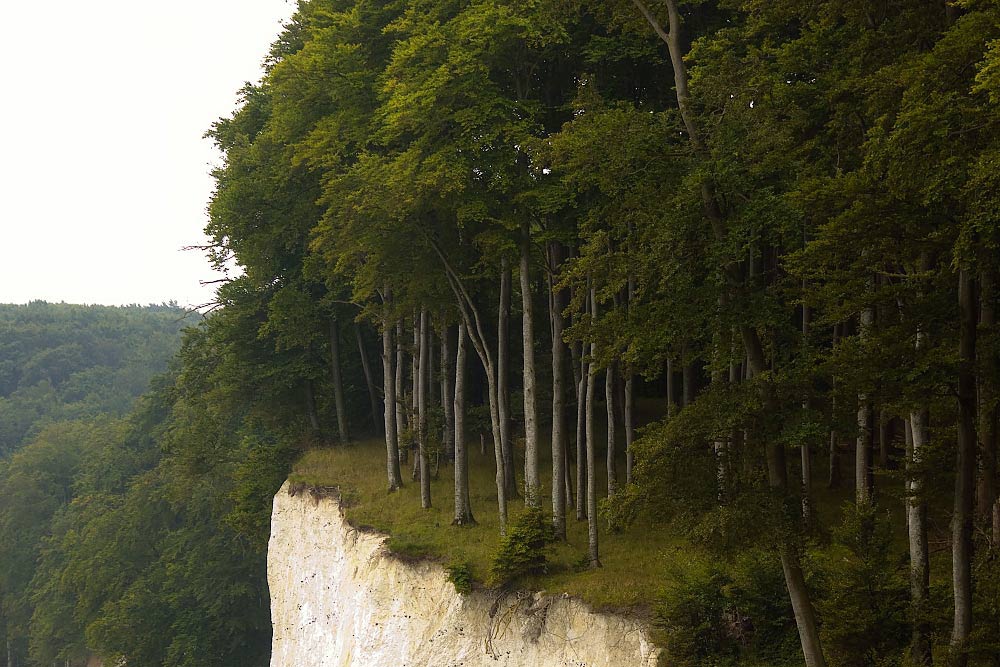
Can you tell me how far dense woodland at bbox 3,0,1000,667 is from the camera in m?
9.41

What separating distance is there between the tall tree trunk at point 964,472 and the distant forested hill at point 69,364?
107m

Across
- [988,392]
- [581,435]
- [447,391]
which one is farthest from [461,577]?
[988,392]

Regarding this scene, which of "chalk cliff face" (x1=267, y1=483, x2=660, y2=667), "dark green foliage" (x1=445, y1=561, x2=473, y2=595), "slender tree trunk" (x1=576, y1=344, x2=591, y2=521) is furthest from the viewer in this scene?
"slender tree trunk" (x1=576, y1=344, x2=591, y2=521)

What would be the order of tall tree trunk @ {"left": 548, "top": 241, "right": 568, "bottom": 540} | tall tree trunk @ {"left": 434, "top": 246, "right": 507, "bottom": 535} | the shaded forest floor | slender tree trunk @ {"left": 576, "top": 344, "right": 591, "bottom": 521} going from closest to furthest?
1. the shaded forest floor
2. tall tree trunk @ {"left": 548, "top": 241, "right": 568, "bottom": 540}
3. slender tree trunk @ {"left": 576, "top": 344, "right": 591, "bottom": 521}
4. tall tree trunk @ {"left": 434, "top": 246, "right": 507, "bottom": 535}

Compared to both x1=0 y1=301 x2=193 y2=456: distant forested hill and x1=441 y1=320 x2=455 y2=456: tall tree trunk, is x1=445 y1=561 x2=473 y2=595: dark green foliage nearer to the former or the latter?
x1=441 y1=320 x2=455 y2=456: tall tree trunk

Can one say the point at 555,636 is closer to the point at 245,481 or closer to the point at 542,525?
the point at 542,525

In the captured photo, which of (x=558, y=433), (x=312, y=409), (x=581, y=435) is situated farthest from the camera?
(x=312, y=409)

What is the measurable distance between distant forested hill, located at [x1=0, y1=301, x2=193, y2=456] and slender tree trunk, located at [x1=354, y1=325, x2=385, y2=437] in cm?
7670

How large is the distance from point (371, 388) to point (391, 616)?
15.0m

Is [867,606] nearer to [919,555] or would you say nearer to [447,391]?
[919,555]

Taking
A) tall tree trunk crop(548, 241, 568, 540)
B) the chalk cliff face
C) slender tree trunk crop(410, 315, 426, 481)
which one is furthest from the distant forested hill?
tall tree trunk crop(548, 241, 568, 540)

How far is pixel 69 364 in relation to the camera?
126125 millimetres

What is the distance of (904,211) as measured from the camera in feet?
29.7

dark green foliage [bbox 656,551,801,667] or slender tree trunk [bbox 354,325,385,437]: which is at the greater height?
slender tree trunk [bbox 354,325,385,437]
